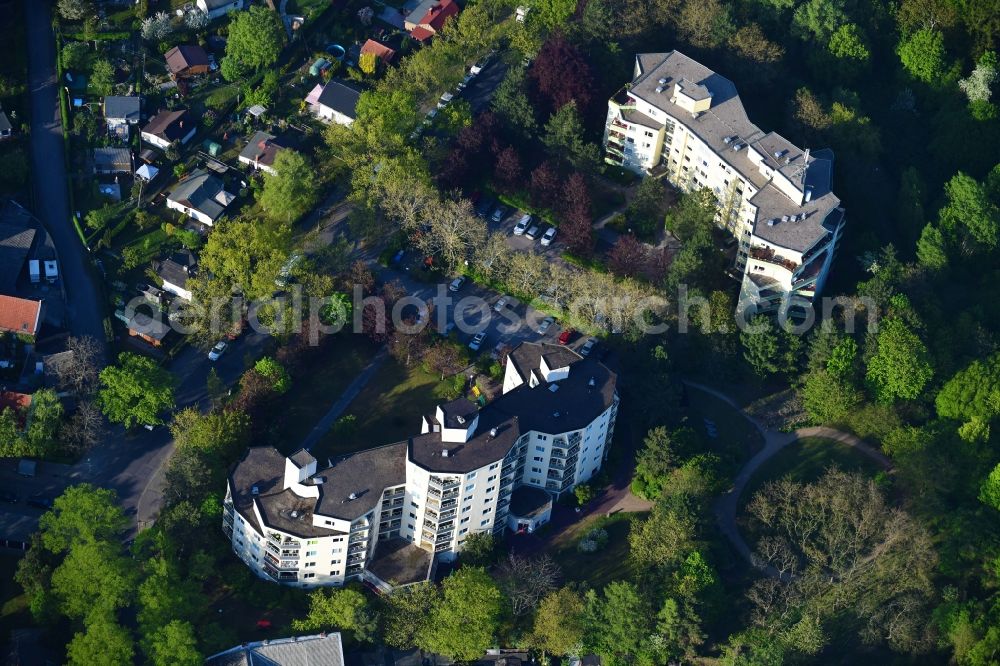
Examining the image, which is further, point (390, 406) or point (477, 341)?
point (477, 341)

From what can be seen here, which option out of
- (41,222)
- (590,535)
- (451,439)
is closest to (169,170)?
(41,222)

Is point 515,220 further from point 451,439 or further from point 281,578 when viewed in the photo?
Answer: point 281,578

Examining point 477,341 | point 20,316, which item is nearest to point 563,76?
point 477,341

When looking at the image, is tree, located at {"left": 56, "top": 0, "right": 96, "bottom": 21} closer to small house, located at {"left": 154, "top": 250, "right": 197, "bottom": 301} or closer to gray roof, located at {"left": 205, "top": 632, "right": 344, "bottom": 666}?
small house, located at {"left": 154, "top": 250, "right": 197, "bottom": 301}

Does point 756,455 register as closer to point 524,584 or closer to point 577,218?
point 524,584

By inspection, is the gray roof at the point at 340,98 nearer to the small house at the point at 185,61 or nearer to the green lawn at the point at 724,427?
the small house at the point at 185,61

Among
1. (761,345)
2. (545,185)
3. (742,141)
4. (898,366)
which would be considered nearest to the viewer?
(898,366)

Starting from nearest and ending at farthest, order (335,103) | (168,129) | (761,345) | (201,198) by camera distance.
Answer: (761,345) → (201,198) → (168,129) → (335,103)

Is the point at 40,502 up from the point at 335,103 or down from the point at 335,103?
down
